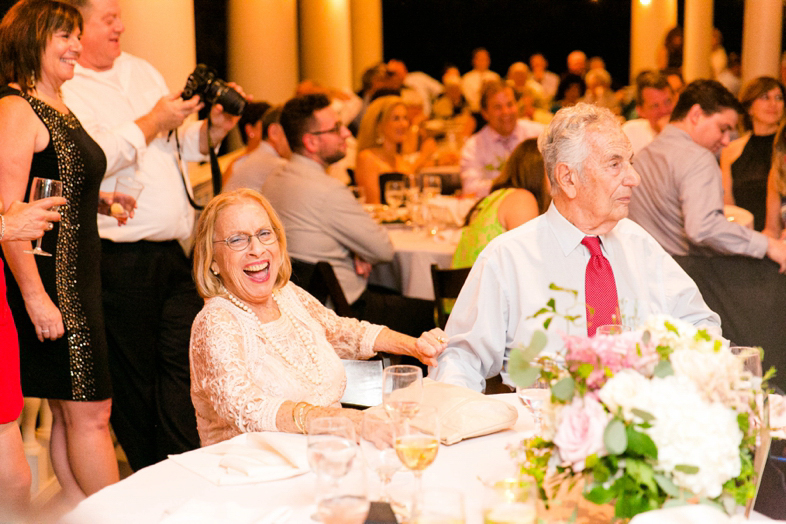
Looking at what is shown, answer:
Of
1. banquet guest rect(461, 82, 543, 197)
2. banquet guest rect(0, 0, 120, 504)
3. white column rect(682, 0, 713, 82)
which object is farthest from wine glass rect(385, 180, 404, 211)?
white column rect(682, 0, 713, 82)

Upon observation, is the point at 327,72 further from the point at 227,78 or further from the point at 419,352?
the point at 419,352

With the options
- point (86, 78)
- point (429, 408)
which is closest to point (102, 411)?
point (86, 78)

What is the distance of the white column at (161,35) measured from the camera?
4500 mm

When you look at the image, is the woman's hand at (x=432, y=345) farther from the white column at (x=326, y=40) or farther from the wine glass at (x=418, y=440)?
the white column at (x=326, y=40)

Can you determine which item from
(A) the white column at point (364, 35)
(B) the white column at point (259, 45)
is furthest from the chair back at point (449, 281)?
(A) the white column at point (364, 35)

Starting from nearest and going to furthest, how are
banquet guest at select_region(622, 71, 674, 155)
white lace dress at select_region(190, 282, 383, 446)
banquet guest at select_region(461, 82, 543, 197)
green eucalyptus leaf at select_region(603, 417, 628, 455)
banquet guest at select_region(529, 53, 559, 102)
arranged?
green eucalyptus leaf at select_region(603, 417, 628, 455) → white lace dress at select_region(190, 282, 383, 446) → banquet guest at select_region(622, 71, 674, 155) → banquet guest at select_region(461, 82, 543, 197) → banquet guest at select_region(529, 53, 559, 102)

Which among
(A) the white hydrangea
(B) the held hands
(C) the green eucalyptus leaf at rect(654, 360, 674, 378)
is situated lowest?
(A) the white hydrangea

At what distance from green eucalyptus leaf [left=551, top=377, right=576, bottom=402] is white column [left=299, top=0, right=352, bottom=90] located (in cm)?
930

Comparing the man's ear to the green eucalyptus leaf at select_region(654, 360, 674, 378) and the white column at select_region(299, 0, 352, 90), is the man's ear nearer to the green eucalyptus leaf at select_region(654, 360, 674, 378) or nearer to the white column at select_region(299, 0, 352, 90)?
the green eucalyptus leaf at select_region(654, 360, 674, 378)

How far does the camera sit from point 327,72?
1025cm

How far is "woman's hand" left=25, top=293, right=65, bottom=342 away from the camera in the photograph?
2688 millimetres

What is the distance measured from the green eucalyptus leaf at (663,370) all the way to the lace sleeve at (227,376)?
3.05 ft

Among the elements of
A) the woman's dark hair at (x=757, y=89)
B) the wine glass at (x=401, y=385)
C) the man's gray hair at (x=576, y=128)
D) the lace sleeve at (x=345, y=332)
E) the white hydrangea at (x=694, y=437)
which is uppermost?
the woman's dark hair at (x=757, y=89)

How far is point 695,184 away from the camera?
4043 mm
